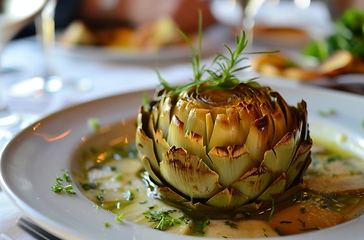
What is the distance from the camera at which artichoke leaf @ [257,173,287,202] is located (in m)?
→ 0.58

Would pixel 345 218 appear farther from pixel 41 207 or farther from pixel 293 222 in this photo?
pixel 41 207

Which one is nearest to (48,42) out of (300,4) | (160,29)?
(160,29)

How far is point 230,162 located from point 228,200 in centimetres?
5

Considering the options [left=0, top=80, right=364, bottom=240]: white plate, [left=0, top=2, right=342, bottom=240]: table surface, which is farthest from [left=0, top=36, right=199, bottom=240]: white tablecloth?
[left=0, top=80, right=364, bottom=240]: white plate

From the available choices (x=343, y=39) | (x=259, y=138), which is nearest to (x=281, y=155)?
(x=259, y=138)

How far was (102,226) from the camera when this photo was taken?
48cm

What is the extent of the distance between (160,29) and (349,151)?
2.83 feet

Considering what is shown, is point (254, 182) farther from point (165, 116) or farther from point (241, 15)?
point (241, 15)

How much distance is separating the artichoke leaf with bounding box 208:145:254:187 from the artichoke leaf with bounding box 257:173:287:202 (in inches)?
1.4

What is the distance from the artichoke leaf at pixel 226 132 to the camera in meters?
0.58

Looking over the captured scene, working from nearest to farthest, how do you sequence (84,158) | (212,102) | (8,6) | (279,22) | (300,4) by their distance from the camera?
1. (212,102)
2. (84,158)
3. (8,6)
4. (279,22)
5. (300,4)

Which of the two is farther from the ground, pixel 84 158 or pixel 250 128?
pixel 250 128

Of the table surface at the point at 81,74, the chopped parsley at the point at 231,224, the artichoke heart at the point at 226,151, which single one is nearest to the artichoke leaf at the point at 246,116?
the artichoke heart at the point at 226,151

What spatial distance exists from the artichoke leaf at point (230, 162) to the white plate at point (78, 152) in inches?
4.9
